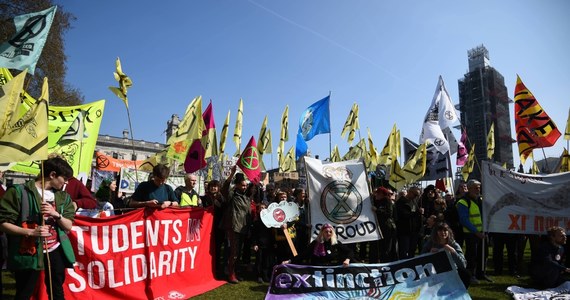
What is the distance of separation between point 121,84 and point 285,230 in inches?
212

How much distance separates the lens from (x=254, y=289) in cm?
650

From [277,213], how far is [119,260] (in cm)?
296

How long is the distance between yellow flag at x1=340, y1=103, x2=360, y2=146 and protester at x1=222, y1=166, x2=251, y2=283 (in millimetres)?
11817

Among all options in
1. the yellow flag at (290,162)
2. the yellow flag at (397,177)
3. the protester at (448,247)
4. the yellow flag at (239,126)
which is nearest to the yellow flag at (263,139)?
the yellow flag at (239,126)

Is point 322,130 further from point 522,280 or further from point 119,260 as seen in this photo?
point 119,260

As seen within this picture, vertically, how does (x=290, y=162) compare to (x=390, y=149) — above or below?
below

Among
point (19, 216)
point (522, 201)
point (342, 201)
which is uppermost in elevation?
point (19, 216)

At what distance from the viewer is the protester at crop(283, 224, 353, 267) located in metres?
6.14

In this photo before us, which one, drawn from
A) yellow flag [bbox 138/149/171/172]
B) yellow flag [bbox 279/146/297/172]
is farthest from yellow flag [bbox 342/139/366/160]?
yellow flag [bbox 138/149/171/172]

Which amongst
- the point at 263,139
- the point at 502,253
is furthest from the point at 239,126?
the point at 502,253

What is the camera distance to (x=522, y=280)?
24.8ft

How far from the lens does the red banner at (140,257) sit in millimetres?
4980

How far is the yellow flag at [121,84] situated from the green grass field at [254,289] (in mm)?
4361

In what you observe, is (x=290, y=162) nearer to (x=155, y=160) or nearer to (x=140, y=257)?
(x=155, y=160)
